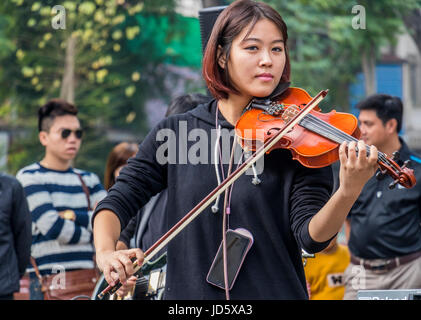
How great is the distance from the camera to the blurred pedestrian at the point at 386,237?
4.67m

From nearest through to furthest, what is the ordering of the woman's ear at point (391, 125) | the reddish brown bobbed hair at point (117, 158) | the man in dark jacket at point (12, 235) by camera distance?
the man in dark jacket at point (12, 235) → the reddish brown bobbed hair at point (117, 158) → the woman's ear at point (391, 125)

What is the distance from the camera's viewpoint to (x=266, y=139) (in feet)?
6.73

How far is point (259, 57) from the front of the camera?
6.53ft

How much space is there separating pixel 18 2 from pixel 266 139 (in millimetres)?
7734

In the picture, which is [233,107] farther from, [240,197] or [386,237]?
[386,237]

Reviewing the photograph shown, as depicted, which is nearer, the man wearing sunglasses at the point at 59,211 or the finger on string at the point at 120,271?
the finger on string at the point at 120,271

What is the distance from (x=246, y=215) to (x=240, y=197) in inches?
2.2

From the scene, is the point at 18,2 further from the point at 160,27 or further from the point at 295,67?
the point at 295,67

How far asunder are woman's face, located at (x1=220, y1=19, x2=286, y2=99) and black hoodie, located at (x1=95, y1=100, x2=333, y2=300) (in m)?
0.22

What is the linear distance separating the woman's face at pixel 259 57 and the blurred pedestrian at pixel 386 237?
110 inches

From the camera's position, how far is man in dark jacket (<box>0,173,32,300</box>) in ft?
13.1

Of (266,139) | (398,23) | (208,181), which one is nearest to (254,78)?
(266,139)

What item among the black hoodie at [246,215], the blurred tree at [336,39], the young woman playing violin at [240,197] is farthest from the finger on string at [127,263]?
the blurred tree at [336,39]

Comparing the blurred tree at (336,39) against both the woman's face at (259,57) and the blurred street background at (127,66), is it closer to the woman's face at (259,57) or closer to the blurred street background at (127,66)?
the blurred street background at (127,66)
